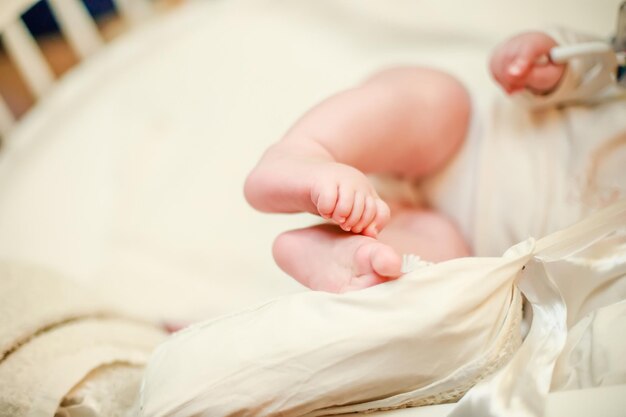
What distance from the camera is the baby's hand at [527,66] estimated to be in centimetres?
64

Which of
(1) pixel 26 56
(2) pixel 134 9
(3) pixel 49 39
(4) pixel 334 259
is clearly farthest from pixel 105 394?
(3) pixel 49 39

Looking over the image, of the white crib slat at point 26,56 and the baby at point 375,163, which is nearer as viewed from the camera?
the baby at point 375,163

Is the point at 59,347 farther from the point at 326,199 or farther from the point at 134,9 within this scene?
the point at 134,9

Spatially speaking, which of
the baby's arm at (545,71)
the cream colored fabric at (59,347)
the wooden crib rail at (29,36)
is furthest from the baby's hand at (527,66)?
the wooden crib rail at (29,36)

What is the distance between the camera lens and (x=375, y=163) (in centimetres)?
64

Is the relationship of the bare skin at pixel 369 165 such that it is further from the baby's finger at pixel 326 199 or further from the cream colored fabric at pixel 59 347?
the cream colored fabric at pixel 59 347

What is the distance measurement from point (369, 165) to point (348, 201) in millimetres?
192

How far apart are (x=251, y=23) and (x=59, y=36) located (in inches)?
27.5

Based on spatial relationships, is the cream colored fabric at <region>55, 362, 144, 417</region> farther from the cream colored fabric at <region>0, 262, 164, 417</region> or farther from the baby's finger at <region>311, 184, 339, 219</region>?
the baby's finger at <region>311, 184, 339, 219</region>

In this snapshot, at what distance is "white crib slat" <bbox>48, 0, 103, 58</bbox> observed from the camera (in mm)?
911

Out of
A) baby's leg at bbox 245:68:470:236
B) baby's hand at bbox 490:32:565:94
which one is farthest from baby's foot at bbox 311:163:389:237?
baby's hand at bbox 490:32:565:94

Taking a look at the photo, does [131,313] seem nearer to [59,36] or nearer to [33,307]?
[33,307]

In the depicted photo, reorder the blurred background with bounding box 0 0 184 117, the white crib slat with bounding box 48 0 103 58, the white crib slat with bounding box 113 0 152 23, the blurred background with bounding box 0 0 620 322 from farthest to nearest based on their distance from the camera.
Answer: the blurred background with bounding box 0 0 184 117 < the white crib slat with bounding box 113 0 152 23 < the white crib slat with bounding box 48 0 103 58 < the blurred background with bounding box 0 0 620 322

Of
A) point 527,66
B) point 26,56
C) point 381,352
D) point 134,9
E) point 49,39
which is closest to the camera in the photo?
point 381,352
